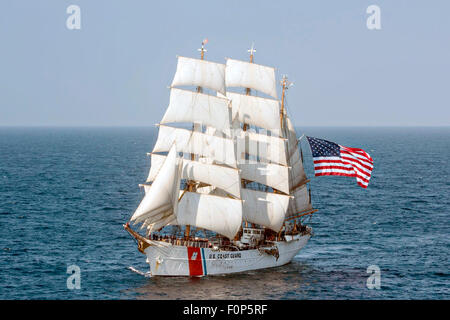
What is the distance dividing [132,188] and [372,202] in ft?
147

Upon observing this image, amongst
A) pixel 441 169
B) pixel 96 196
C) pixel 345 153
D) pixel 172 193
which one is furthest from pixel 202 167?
pixel 441 169

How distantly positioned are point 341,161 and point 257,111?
10.5 metres

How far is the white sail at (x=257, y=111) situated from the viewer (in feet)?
224

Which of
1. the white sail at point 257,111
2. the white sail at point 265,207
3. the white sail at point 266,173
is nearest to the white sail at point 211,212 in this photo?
the white sail at point 265,207

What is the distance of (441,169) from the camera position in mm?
158125

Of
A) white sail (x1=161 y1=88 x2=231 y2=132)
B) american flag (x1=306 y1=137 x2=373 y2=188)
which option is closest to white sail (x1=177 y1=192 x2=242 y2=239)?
white sail (x1=161 y1=88 x2=231 y2=132)

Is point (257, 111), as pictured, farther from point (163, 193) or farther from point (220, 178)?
point (163, 193)

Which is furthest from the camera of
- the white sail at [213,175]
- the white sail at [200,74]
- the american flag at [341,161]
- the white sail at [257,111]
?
the white sail at [257,111]

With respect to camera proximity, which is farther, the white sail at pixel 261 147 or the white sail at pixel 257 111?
the white sail at pixel 261 147

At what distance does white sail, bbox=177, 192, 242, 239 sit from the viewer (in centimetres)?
6384

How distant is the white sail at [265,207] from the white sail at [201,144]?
241 inches

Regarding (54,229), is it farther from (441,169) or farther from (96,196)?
(441,169)

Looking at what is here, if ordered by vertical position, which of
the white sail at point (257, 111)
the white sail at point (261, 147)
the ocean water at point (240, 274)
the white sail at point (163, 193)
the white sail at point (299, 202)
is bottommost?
the ocean water at point (240, 274)

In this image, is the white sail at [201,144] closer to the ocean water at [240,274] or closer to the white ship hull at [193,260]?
the white ship hull at [193,260]
